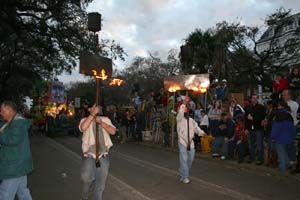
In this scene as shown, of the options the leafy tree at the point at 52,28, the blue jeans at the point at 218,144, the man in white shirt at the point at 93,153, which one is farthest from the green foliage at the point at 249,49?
the man in white shirt at the point at 93,153

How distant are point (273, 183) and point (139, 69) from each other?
6151 centimetres

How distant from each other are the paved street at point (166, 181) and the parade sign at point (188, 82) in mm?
3659

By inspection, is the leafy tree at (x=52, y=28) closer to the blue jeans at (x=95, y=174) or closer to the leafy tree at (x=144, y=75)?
the blue jeans at (x=95, y=174)

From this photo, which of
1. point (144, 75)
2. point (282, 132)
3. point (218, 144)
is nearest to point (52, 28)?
point (218, 144)

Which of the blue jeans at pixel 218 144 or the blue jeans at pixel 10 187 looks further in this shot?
the blue jeans at pixel 218 144

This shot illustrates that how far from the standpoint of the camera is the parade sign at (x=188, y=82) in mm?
16891

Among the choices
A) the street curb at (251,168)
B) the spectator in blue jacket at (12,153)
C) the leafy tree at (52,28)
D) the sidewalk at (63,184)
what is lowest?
the sidewalk at (63,184)

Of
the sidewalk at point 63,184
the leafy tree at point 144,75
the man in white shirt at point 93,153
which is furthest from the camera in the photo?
the leafy tree at point 144,75

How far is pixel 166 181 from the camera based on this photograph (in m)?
9.98

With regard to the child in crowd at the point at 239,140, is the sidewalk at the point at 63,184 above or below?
below

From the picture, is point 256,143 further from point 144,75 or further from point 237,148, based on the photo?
point 144,75

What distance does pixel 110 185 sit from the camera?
9570 millimetres

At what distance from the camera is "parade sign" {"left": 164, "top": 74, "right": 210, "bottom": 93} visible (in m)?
16.9

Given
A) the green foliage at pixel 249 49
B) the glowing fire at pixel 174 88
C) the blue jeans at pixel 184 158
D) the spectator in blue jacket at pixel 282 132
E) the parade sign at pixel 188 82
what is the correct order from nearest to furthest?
the blue jeans at pixel 184 158 < the spectator in blue jacket at pixel 282 132 < the parade sign at pixel 188 82 < the glowing fire at pixel 174 88 < the green foliage at pixel 249 49
